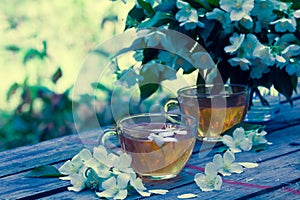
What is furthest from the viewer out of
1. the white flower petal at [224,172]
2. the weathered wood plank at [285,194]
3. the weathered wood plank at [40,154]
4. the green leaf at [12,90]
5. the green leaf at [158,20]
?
the green leaf at [12,90]

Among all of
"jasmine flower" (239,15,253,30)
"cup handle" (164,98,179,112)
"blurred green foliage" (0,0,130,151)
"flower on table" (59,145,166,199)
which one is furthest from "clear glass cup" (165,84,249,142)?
"blurred green foliage" (0,0,130,151)

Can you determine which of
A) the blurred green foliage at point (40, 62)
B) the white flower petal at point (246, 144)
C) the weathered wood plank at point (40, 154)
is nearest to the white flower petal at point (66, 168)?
the weathered wood plank at point (40, 154)

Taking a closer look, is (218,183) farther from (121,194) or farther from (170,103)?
(170,103)

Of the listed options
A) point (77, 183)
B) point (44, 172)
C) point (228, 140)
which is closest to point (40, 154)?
point (44, 172)

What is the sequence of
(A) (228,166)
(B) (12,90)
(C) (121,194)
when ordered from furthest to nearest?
(B) (12,90), (A) (228,166), (C) (121,194)

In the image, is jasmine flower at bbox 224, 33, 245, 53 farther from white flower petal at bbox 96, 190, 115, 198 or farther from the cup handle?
white flower petal at bbox 96, 190, 115, 198

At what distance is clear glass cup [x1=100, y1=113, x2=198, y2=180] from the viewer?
1112 millimetres

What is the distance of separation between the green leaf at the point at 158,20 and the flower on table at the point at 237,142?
272 millimetres

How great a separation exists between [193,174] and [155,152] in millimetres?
105

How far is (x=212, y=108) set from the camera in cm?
134

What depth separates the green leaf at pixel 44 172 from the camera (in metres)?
1.20

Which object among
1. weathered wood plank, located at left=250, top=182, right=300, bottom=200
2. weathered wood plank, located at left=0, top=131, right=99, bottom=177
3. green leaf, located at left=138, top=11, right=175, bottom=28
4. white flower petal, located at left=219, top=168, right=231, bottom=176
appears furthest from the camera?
green leaf, located at left=138, top=11, right=175, bottom=28

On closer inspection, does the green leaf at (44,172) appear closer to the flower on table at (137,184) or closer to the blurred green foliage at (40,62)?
the flower on table at (137,184)

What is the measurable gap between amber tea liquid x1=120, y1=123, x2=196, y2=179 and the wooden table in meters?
0.02
